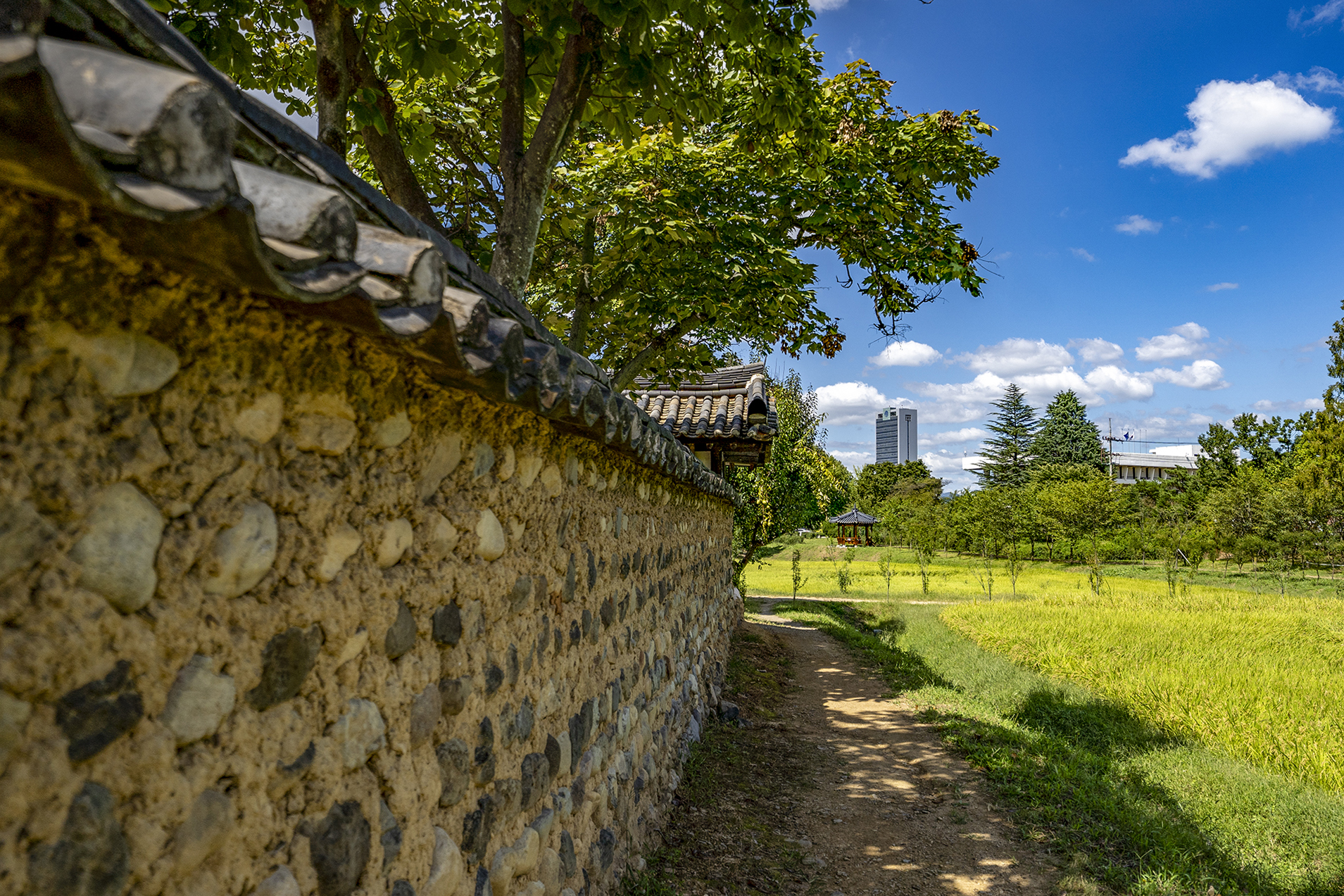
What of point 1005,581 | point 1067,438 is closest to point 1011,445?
point 1067,438

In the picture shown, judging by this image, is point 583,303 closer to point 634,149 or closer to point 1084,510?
point 634,149

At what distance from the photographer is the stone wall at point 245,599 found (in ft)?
2.76

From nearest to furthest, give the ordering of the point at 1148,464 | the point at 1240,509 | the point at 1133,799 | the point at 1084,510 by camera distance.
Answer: the point at 1133,799, the point at 1240,509, the point at 1084,510, the point at 1148,464

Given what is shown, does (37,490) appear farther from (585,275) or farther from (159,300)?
(585,275)

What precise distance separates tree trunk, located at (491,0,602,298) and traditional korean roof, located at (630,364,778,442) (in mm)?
4202

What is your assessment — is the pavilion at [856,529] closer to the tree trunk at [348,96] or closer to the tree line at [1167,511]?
the tree line at [1167,511]

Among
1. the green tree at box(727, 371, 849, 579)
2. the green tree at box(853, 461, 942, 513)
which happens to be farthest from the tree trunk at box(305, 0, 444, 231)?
the green tree at box(853, 461, 942, 513)

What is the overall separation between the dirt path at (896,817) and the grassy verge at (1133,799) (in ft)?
0.75

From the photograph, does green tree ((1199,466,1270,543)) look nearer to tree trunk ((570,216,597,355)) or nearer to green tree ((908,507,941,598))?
green tree ((908,507,941,598))

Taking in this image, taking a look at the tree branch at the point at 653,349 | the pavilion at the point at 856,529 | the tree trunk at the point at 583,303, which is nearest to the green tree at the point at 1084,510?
the pavilion at the point at 856,529

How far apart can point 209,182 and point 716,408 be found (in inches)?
352

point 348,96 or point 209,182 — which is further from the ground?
point 348,96

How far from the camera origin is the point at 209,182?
0.72m

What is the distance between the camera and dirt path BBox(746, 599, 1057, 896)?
12.8ft
